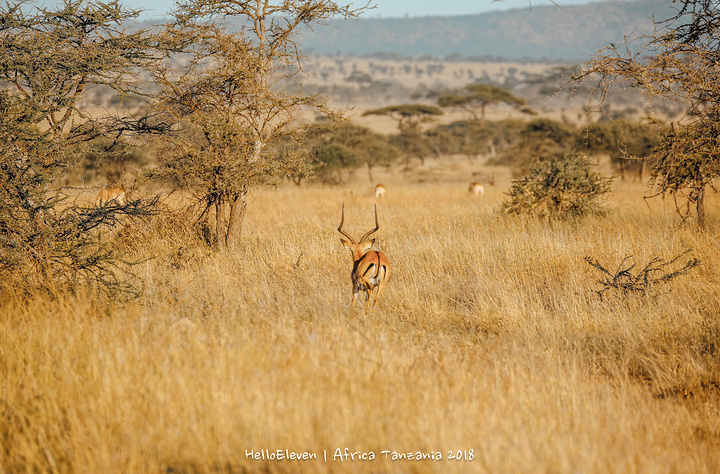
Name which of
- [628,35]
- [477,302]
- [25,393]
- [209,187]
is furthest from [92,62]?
[628,35]

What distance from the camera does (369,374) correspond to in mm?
3627

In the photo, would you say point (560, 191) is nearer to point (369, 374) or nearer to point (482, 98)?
point (369, 374)

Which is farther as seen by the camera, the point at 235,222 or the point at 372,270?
the point at 235,222

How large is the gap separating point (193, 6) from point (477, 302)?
5994 millimetres

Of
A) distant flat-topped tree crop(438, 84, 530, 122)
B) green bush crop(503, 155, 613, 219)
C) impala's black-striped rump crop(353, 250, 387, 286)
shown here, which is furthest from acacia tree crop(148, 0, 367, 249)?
distant flat-topped tree crop(438, 84, 530, 122)

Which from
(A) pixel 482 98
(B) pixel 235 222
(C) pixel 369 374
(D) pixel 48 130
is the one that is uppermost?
(A) pixel 482 98

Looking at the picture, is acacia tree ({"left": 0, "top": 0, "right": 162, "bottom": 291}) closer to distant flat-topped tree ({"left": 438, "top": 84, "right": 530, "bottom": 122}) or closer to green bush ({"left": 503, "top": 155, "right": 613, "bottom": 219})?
green bush ({"left": 503, "top": 155, "right": 613, "bottom": 219})

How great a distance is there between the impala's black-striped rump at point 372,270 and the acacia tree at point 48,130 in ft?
8.60

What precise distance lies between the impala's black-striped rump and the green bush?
6693 mm

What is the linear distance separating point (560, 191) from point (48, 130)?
9.91 m

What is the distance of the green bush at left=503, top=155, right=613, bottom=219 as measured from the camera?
11.7 metres

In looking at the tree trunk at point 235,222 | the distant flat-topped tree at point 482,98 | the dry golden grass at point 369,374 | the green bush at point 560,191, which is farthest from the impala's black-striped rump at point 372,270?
the distant flat-topped tree at point 482,98

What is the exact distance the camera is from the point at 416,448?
2814 mm

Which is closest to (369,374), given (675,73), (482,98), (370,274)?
(370,274)
